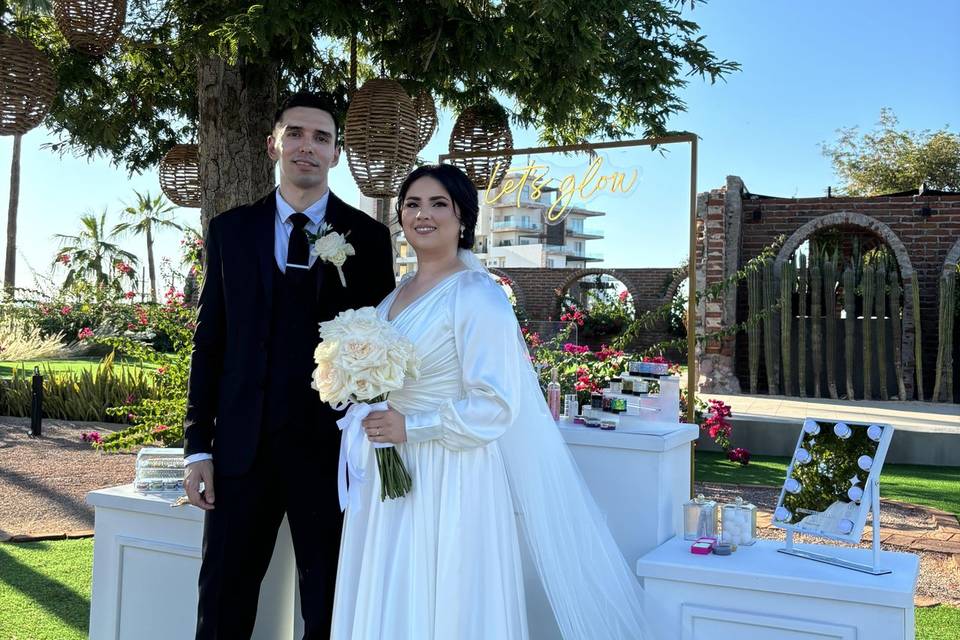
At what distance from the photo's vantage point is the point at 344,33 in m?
3.27

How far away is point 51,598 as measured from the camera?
4062 millimetres

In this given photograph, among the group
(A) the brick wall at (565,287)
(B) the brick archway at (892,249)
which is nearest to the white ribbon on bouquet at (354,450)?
(B) the brick archway at (892,249)

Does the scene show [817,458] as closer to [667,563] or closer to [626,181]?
[667,563]

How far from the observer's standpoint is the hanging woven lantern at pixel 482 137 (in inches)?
171

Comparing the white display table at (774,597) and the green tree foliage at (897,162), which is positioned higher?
the green tree foliage at (897,162)

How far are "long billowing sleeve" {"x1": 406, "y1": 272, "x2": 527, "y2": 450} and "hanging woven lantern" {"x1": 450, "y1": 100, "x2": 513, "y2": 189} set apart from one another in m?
2.26

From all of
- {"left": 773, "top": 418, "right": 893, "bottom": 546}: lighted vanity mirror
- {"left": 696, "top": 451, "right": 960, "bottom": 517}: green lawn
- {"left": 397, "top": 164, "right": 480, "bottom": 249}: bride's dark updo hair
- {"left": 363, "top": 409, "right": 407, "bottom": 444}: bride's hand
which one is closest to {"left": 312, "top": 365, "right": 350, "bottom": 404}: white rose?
{"left": 363, "top": 409, "right": 407, "bottom": 444}: bride's hand

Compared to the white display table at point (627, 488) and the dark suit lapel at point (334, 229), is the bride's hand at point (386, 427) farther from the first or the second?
the white display table at point (627, 488)

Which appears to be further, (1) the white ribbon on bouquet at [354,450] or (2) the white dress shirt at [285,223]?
(2) the white dress shirt at [285,223]

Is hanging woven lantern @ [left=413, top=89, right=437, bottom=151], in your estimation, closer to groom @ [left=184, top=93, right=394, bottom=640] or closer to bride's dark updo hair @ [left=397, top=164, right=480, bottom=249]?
groom @ [left=184, top=93, right=394, bottom=640]

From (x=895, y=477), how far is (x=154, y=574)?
6.45 meters

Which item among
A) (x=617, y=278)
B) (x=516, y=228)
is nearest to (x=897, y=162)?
(x=617, y=278)

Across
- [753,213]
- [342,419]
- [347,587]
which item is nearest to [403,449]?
[342,419]

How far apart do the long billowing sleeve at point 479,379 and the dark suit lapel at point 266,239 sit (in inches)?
22.6
